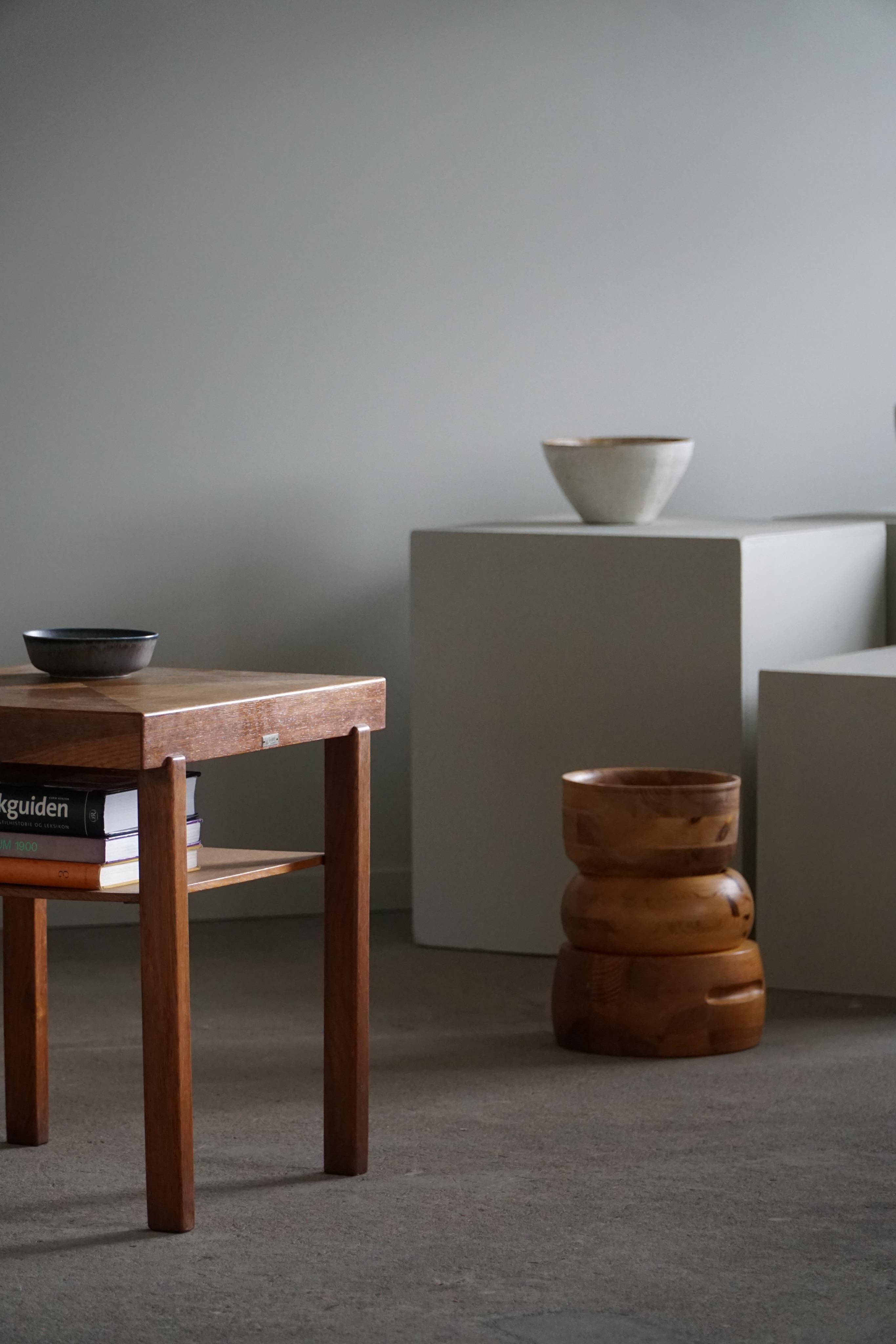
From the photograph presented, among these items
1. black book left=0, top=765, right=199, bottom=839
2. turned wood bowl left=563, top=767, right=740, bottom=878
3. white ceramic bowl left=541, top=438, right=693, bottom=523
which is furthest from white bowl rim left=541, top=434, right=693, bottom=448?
black book left=0, top=765, right=199, bottom=839

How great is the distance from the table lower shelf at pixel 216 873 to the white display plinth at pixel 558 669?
1.36m

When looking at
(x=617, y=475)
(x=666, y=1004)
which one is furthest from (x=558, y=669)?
(x=666, y=1004)

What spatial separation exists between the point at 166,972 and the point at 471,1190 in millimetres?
512

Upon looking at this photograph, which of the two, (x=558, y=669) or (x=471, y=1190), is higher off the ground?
(x=558, y=669)

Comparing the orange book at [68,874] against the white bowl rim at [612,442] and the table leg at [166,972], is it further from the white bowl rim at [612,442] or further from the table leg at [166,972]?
the white bowl rim at [612,442]

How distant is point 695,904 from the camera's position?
121 inches

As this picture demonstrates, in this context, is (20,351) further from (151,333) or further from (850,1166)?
(850,1166)

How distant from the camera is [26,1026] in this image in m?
2.62

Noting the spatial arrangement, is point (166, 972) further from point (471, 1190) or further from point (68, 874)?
point (471, 1190)

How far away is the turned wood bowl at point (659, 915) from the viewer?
3.07 m

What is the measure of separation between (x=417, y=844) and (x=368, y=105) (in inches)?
63.5

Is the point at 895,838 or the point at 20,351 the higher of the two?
the point at 20,351

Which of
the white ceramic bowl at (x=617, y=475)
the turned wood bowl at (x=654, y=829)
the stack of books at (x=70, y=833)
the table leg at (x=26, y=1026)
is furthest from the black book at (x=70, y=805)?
the white ceramic bowl at (x=617, y=475)

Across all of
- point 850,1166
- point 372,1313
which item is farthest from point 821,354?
point 372,1313
